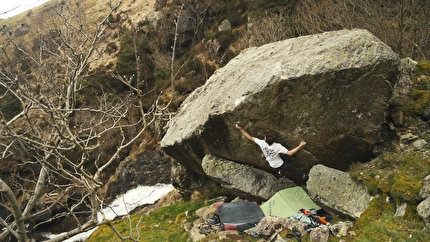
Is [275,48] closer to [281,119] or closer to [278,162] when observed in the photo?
[281,119]

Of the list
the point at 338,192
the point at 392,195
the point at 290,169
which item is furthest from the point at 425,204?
the point at 290,169

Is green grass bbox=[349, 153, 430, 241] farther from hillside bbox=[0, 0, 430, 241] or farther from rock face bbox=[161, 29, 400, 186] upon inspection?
rock face bbox=[161, 29, 400, 186]

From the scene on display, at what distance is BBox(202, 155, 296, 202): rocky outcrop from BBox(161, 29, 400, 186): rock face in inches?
14.1

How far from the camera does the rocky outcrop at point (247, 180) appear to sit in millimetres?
9672

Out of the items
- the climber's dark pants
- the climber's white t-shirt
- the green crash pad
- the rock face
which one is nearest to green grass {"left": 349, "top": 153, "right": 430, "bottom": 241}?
the rock face

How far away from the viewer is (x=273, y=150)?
27.4 feet

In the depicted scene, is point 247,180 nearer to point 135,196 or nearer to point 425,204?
point 425,204

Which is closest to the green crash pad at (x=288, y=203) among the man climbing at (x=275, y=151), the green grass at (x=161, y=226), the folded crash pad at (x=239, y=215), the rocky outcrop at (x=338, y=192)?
the folded crash pad at (x=239, y=215)

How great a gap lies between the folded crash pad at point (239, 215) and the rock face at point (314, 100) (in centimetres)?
148

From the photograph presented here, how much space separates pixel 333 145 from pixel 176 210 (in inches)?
293

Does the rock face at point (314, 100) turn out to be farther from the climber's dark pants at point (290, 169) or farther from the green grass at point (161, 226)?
the green grass at point (161, 226)

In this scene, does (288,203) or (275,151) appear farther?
(288,203)

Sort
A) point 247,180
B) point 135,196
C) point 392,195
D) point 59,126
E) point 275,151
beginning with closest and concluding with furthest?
point 59,126, point 392,195, point 275,151, point 247,180, point 135,196

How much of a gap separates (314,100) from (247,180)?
11.2 feet
